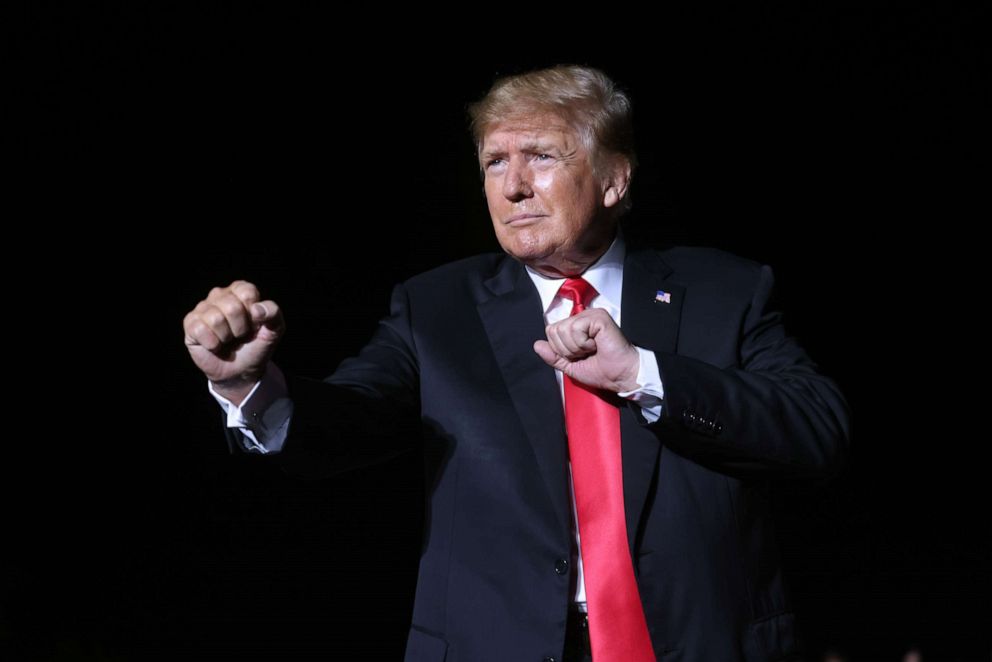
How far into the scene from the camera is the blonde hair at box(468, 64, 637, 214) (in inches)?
82.6

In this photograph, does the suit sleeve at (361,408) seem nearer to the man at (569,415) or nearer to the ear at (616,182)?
the man at (569,415)

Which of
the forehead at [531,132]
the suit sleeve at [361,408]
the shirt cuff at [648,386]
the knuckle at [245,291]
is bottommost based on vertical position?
the suit sleeve at [361,408]

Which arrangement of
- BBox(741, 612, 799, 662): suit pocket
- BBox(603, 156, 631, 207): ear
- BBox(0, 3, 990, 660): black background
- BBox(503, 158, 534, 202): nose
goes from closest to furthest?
BBox(741, 612, 799, 662): suit pocket
BBox(503, 158, 534, 202): nose
BBox(603, 156, 631, 207): ear
BBox(0, 3, 990, 660): black background

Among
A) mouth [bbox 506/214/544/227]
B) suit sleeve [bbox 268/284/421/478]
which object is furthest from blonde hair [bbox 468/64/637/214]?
suit sleeve [bbox 268/284/421/478]

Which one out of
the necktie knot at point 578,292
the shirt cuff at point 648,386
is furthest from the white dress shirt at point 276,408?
the necktie knot at point 578,292

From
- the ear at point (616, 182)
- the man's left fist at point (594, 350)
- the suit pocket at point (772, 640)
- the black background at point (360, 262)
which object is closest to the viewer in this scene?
the man's left fist at point (594, 350)

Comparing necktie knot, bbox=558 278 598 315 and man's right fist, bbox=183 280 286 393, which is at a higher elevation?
man's right fist, bbox=183 280 286 393

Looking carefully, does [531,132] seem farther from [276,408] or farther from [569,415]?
[276,408]

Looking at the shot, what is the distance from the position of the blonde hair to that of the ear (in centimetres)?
2

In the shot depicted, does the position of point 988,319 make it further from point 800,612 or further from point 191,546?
point 191,546

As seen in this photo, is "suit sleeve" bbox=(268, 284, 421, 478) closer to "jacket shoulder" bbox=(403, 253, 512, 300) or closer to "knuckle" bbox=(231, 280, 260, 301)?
"jacket shoulder" bbox=(403, 253, 512, 300)

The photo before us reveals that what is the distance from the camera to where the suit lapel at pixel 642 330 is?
72.4 inches

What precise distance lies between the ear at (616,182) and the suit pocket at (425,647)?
0.81 metres

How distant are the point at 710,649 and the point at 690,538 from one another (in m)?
0.17
